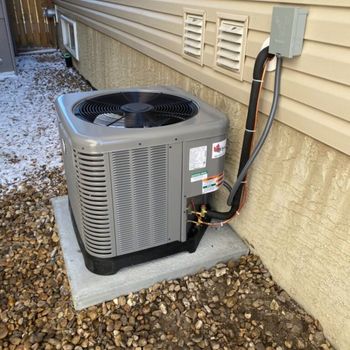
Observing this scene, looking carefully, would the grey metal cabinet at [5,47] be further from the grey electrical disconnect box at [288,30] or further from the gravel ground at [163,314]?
the grey electrical disconnect box at [288,30]

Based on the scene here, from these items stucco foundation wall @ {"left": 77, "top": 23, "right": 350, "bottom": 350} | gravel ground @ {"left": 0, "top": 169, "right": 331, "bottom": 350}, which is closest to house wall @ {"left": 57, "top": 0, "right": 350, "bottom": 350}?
stucco foundation wall @ {"left": 77, "top": 23, "right": 350, "bottom": 350}

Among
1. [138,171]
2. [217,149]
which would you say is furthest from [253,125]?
[138,171]

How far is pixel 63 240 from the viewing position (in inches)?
81.5

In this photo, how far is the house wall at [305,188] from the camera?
1.34 metres

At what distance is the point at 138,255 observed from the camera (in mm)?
1824

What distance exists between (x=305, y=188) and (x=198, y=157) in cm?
49

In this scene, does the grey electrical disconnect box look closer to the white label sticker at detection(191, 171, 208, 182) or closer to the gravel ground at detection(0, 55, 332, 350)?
the white label sticker at detection(191, 171, 208, 182)

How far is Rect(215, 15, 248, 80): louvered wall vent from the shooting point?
5.74ft

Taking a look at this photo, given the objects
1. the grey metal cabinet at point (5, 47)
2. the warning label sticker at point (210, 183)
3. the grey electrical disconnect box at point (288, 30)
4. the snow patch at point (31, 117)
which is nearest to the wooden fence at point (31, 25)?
the snow patch at point (31, 117)

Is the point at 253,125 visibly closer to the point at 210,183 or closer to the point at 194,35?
the point at 210,183

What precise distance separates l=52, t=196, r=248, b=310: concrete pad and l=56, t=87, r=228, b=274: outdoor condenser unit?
0.06m

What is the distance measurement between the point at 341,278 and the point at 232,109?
1.00 metres

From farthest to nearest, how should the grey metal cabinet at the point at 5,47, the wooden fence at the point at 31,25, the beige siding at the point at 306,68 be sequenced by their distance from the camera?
the wooden fence at the point at 31,25 → the grey metal cabinet at the point at 5,47 → the beige siding at the point at 306,68

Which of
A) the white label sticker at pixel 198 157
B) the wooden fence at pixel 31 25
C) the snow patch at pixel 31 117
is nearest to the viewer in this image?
the white label sticker at pixel 198 157
